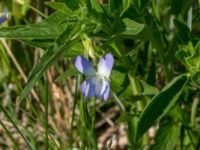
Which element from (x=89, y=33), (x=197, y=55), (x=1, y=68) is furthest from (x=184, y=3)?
(x=1, y=68)

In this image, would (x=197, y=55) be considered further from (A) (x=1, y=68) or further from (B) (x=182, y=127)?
(A) (x=1, y=68)

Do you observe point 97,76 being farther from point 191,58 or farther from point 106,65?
point 191,58

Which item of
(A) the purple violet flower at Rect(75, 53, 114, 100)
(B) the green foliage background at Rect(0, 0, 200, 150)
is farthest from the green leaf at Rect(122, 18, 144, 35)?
(A) the purple violet flower at Rect(75, 53, 114, 100)

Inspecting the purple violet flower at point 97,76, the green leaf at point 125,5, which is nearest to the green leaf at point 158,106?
the purple violet flower at point 97,76

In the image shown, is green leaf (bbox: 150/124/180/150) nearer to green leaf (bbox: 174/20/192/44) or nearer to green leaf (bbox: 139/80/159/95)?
green leaf (bbox: 139/80/159/95)

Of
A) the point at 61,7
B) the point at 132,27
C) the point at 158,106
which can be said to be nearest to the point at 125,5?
the point at 132,27

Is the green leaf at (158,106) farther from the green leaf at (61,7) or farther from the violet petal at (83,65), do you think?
the green leaf at (61,7)
